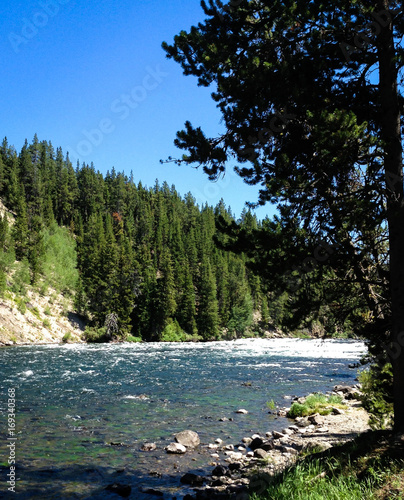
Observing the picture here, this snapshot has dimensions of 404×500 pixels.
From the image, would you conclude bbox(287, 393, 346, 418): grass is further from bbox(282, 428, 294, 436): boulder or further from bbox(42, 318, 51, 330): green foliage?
bbox(42, 318, 51, 330): green foliage

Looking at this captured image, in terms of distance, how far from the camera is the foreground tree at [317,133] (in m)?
6.07

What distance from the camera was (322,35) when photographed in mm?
6723

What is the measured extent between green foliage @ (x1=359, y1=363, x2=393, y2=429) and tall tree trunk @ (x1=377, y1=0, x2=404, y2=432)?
7.85 feet

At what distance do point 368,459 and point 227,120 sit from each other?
6196mm

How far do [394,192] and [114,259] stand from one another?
6721cm

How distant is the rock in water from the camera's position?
11484mm

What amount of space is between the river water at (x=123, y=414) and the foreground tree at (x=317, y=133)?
19.4ft

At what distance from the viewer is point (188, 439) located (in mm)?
11664

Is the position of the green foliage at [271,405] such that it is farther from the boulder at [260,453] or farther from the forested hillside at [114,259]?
the forested hillside at [114,259]

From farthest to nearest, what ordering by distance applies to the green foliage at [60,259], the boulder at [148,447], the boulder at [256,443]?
the green foliage at [60,259], the boulder at [256,443], the boulder at [148,447]

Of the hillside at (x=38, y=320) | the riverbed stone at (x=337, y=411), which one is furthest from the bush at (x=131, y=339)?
the riverbed stone at (x=337, y=411)

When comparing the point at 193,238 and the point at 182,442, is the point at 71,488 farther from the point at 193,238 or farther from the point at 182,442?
the point at 193,238

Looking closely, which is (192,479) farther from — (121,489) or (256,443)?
(256,443)

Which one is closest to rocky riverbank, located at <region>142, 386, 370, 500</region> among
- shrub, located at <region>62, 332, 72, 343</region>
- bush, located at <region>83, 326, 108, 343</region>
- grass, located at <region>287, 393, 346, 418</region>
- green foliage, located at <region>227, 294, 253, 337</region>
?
grass, located at <region>287, 393, 346, 418</region>
